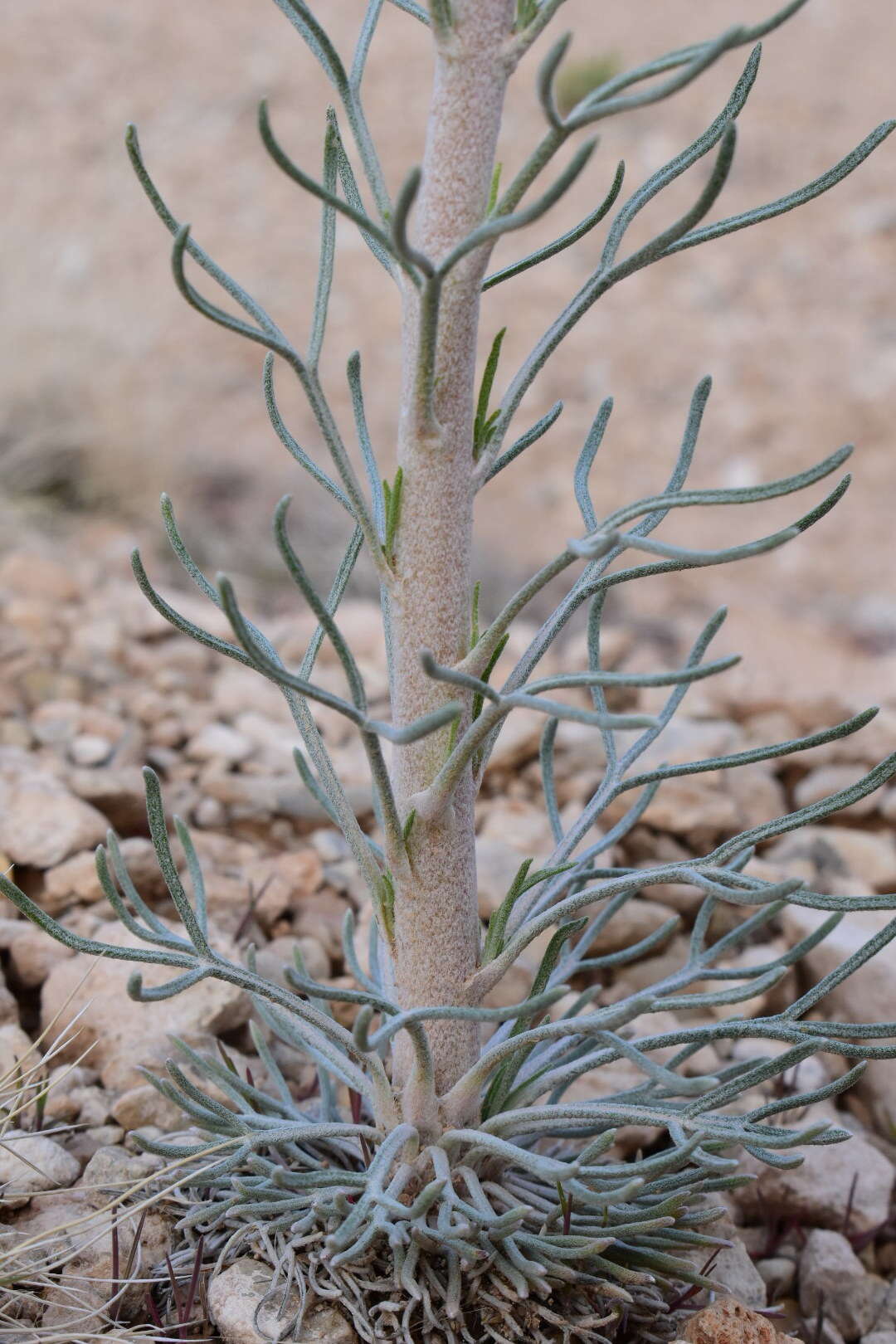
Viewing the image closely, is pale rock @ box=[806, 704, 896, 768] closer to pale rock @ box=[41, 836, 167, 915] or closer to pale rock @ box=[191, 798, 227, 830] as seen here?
pale rock @ box=[191, 798, 227, 830]

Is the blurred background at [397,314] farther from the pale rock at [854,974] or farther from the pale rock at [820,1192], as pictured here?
the pale rock at [820,1192]

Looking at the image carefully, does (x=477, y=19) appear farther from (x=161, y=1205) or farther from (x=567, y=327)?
(x=161, y=1205)

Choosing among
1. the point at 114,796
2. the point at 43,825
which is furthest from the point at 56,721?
the point at 43,825

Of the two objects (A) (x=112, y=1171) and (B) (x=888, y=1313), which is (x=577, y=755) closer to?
(B) (x=888, y=1313)

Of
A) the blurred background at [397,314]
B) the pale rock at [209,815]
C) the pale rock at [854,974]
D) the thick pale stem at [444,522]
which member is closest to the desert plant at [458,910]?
the thick pale stem at [444,522]

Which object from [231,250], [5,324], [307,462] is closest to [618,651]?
[307,462]

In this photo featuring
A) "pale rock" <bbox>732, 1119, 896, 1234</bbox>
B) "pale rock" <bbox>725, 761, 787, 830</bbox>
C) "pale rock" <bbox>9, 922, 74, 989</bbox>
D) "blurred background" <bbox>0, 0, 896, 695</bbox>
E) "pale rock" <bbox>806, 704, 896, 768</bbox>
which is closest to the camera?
"pale rock" <bbox>732, 1119, 896, 1234</bbox>

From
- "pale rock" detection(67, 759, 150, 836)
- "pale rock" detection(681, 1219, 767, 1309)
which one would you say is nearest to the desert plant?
"pale rock" detection(681, 1219, 767, 1309)
